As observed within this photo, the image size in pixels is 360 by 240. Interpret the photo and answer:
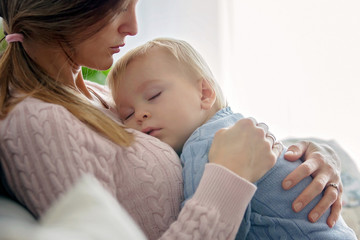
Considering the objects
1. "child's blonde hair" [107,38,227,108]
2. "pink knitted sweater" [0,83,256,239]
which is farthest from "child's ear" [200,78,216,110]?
"pink knitted sweater" [0,83,256,239]

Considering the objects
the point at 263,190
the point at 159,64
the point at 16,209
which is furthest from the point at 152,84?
the point at 16,209

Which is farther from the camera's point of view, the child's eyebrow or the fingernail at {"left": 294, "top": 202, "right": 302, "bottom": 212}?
the child's eyebrow

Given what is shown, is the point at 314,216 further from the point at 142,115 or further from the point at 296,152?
the point at 142,115

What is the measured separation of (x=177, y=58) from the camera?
1.19 meters

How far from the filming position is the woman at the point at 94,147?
76 cm

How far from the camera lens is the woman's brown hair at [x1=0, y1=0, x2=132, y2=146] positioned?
2.89ft

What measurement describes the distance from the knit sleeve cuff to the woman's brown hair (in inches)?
8.4

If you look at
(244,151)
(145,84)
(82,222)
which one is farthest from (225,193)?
(145,84)

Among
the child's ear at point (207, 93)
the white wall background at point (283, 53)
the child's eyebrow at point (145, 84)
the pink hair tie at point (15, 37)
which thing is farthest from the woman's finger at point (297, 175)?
the white wall background at point (283, 53)

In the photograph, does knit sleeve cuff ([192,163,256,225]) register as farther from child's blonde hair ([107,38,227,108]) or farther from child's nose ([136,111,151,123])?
child's blonde hair ([107,38,227,108])

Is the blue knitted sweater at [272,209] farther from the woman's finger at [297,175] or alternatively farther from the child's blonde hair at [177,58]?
the child's blonde hair at [177,58]

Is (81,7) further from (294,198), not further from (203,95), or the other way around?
(294,198)

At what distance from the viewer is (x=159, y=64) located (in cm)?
116

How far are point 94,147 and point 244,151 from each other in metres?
0.32
